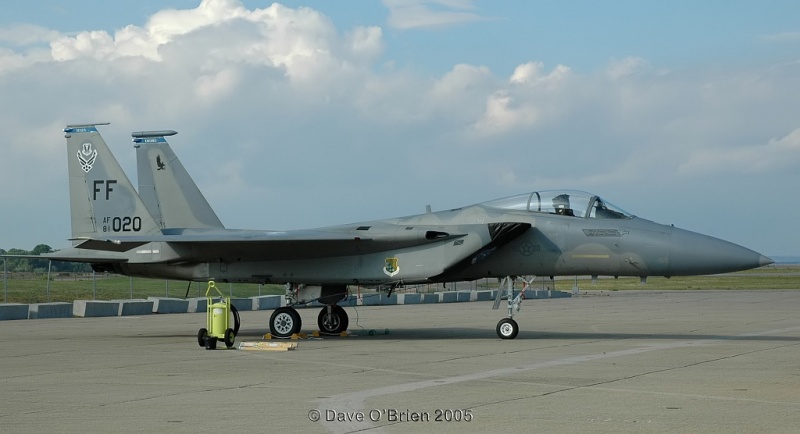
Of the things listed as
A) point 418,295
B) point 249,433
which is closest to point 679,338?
point 249,433

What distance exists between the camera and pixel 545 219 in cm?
1773

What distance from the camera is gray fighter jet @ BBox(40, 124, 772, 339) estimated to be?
17141 millimetres

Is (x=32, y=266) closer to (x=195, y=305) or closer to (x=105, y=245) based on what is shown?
(x=195, y=305)

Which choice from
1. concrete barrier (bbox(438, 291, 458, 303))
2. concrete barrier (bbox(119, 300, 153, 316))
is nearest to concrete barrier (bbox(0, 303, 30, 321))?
concrete barrier (bbox(119, 300, 153, 316))

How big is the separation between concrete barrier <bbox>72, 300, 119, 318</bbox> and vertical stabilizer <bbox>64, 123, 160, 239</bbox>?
8.85 m

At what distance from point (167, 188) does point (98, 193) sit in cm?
138

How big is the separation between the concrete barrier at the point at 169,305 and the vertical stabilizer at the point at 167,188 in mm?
10396

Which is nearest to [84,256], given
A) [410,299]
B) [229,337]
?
[229,337]

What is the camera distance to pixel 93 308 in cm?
2888

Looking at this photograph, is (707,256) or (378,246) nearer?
(707,256)

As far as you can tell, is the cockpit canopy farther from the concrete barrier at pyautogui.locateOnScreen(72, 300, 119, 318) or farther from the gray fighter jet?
the concrete barrier at pyautogui.locateOnScreen(72, 300, 119, 318)

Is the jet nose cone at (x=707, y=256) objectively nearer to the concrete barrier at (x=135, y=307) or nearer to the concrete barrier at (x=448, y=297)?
the concrete barrier at (x=135, y=307)

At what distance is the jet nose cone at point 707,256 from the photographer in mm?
16500

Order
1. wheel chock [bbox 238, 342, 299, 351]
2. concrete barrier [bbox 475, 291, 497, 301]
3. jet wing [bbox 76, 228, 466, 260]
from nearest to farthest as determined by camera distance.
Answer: wheel chock [bbox 238, 342, 299, 351] < jet wing [bbox 76, 228, 466, 260] < concrete barrier [bbox 475, 291, 497, 301]
